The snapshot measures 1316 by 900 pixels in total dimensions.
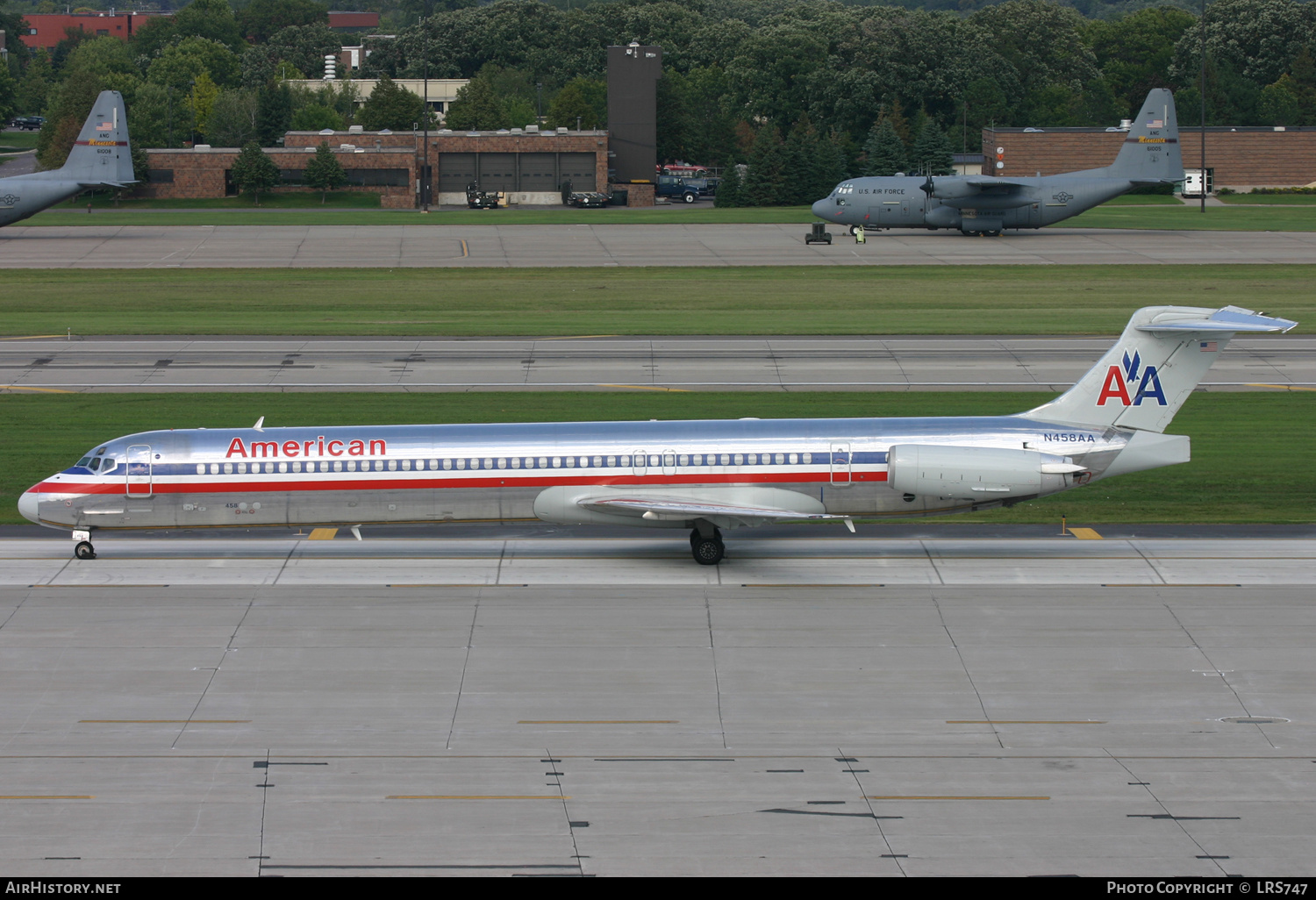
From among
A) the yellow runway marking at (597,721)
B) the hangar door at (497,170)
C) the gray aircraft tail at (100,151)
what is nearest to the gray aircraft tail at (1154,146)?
the hangar door at (497,170)

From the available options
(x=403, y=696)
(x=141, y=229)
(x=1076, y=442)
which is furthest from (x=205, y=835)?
(x=141, y=229)

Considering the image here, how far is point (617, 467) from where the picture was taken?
1266 inches

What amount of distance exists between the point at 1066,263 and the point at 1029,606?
2384 inches

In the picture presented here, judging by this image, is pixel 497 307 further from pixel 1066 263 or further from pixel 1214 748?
pixel 1214 748

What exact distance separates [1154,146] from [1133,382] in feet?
236

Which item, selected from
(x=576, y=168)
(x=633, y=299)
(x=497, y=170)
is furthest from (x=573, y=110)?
(x=633, y=299)

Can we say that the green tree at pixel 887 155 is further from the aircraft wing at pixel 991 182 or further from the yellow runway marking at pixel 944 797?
the yellow runway marking at pixel 944 797

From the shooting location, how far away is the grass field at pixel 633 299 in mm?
66000

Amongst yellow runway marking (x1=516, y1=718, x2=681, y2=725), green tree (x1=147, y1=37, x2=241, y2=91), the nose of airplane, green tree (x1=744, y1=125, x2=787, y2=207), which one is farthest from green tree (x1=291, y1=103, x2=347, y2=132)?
yellow runway marking (x1=516, y1=718, x2=681, y2=725)

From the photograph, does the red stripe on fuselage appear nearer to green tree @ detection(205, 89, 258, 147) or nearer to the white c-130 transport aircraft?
the white c-130 transport aircraft

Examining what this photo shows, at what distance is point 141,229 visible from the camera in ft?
345

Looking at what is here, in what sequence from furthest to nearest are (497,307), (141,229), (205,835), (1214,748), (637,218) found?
1. (637,218)
2. (141,229)
3. (497,307)
4. (1214,748)
5. (205,835)

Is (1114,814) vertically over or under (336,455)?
under

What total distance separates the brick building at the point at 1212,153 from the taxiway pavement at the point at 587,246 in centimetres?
2699
